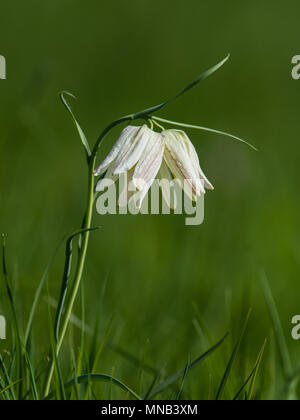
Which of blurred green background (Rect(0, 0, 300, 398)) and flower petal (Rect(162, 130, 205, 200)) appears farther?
blurred green background (Rect(0, 0, 300, 398))

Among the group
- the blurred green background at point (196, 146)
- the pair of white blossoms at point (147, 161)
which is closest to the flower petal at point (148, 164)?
the pair of white blossoms at point (147, 161)

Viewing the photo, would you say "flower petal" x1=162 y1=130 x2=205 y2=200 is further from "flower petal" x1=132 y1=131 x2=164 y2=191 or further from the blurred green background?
the blurred green background

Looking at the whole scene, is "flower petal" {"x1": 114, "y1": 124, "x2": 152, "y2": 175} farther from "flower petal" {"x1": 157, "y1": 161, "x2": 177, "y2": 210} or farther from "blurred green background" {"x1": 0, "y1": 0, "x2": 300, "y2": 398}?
"blurred green background" {"x1": 0, "y1": 0, "x2": 300, "y2": 398}

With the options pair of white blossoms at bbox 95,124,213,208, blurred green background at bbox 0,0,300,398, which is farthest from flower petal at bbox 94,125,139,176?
blurred green background at bbox 0,0,300,398

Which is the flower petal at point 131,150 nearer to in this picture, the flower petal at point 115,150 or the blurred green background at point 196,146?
the flower petal at point 115,150

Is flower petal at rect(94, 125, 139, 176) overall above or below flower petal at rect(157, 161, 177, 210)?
above

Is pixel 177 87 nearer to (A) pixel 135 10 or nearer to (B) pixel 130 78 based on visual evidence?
(B) pixel 130 78
